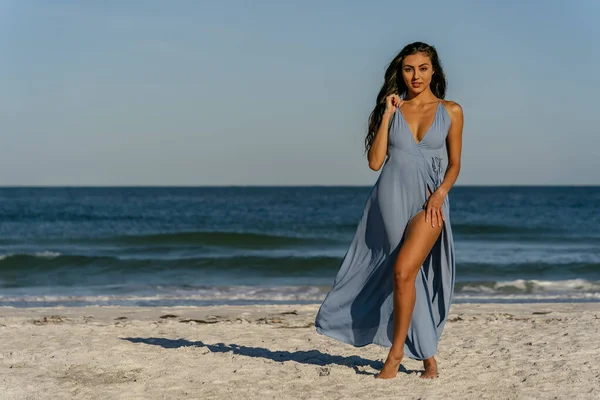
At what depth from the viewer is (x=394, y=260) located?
5039mm

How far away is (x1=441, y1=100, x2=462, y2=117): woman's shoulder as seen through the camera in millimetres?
4895

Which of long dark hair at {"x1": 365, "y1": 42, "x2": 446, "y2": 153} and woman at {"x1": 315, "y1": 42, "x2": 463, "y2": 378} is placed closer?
woman at {"x1": 315, "y1": 42, "x2": 463, "y2": 378}

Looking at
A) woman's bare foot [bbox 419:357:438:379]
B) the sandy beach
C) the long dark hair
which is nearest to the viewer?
the long dark hair

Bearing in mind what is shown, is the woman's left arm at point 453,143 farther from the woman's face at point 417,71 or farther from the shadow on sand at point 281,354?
the shadow on sand at point 281,354

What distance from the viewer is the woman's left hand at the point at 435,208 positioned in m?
4.80

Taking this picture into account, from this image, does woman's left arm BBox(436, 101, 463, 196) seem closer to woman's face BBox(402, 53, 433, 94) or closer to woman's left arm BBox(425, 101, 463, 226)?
woman's left arm BBox(425, 101, 463, 226)

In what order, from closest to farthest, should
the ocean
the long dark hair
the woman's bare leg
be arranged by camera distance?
the woman's bare leg, the long dark hair, the ocean

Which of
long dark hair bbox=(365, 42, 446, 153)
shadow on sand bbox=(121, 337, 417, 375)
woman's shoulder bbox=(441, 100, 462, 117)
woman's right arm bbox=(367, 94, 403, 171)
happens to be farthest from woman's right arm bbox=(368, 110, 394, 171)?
shadow on sand bbox=(121, 337, 417, 375)

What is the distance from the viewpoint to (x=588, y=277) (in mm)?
15750

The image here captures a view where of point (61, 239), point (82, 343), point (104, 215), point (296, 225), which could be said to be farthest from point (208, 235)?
point (82, 343)

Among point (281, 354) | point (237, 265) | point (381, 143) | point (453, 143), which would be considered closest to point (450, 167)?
point (453, 143)

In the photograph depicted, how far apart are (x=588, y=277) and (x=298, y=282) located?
567cm

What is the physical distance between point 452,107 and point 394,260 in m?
1.01

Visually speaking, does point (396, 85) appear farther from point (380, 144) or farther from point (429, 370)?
point (429, 370)
